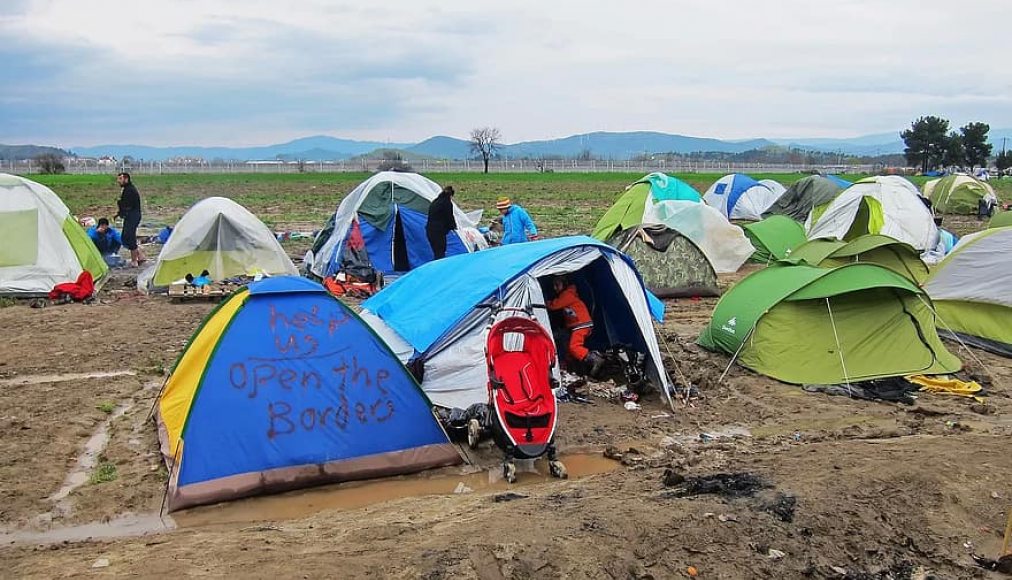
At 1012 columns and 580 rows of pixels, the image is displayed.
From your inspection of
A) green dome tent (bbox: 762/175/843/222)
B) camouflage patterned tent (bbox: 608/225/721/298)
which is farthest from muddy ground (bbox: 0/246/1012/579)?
green dome tent (bbox: 762/175/843/222)

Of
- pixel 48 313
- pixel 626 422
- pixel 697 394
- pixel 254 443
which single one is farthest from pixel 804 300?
pixel 48 313

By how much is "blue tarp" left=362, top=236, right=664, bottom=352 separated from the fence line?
69436 mm

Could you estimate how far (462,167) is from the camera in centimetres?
9225

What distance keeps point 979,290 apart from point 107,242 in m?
15.5

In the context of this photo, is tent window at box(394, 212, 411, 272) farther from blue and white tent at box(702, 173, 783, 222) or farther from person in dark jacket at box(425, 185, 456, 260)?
blue and white tent at box(702, 173, 783, 222)

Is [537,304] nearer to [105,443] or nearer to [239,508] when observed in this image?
[239,508]

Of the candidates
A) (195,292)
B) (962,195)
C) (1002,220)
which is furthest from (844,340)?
(962,195)

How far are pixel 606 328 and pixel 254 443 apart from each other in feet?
16.3

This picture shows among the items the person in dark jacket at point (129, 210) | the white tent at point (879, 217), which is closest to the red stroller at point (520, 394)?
the person in dark jacket at point (129, 210)

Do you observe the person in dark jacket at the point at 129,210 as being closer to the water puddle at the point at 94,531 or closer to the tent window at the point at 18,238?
the tent window at the point at 18,238

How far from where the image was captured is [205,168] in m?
82.9

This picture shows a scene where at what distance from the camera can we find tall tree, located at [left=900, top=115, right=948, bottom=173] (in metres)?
67.1

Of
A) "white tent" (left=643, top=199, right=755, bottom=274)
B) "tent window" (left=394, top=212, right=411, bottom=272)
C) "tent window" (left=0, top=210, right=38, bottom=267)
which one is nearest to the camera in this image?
"tent window" (left=0, top=210, right=38, bottom=267)

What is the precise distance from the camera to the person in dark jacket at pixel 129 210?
631 inches
